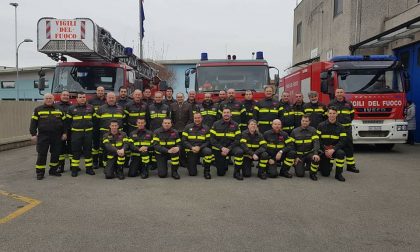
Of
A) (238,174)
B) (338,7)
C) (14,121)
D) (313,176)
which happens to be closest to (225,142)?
(238,174)

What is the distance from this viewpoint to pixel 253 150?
304 inches

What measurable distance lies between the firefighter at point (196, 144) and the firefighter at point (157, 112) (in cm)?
90

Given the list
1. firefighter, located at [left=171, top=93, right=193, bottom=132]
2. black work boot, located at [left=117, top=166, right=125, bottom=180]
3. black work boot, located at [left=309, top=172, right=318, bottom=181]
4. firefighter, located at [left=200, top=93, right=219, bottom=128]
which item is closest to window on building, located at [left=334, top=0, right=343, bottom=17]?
firefighter, located at [left=200, top=93, right=219, bottom=128]

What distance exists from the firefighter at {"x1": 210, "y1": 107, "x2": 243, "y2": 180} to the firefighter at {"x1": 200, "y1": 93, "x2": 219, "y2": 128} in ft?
3.01

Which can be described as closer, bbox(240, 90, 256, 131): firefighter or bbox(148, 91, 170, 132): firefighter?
bbox(148, 91, 170, 132): firefighter

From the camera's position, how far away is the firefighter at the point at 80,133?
7691mm

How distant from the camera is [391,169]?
8461 mm

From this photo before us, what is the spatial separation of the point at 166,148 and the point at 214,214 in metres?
2.86

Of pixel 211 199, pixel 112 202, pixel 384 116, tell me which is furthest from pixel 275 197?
pixel 384 116

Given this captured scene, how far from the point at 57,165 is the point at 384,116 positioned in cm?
837

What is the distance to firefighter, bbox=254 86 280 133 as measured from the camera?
860 centimetres

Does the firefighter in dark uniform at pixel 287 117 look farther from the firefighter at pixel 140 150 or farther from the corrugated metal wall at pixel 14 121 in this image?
the corrugated metal wall at pixel 14 121

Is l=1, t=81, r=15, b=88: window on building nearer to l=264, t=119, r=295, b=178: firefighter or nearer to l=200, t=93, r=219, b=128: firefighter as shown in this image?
l=200, t=93, r=219, b=128: firefighter

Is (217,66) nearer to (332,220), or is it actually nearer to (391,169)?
(391,169)
